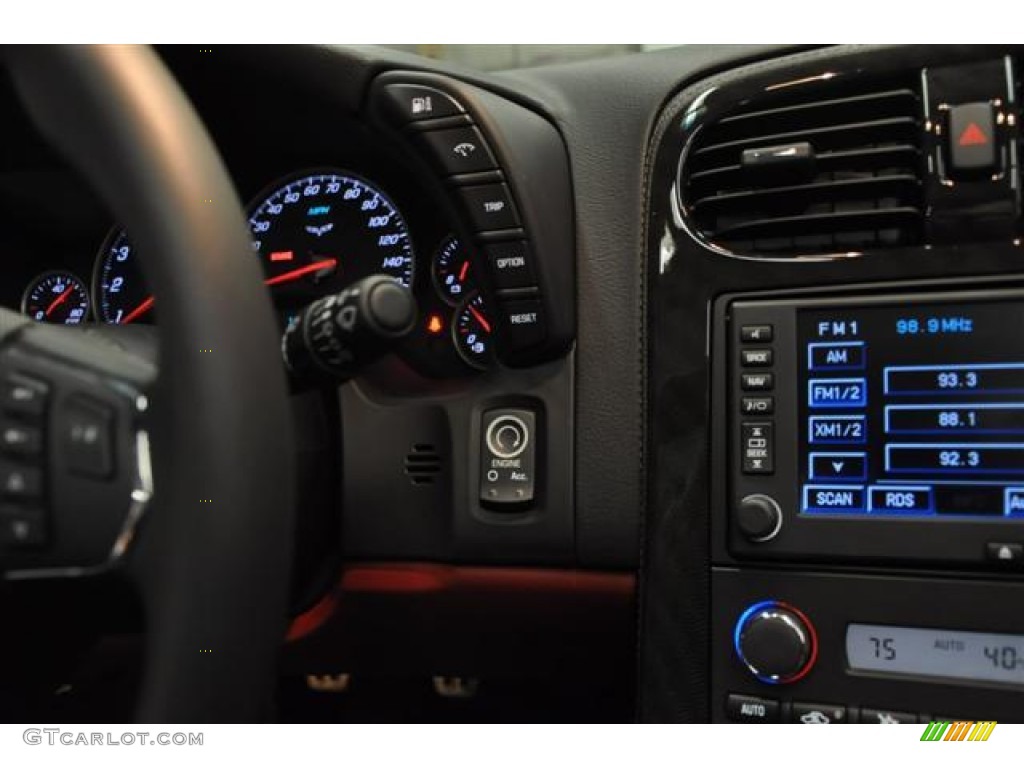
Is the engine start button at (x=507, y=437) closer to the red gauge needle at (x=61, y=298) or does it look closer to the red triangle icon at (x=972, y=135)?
the red triangle icon at (x=972, y=135)

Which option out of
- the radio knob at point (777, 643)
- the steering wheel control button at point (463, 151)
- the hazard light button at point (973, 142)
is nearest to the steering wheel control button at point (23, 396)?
the steering wheel control button at point (463, 151)

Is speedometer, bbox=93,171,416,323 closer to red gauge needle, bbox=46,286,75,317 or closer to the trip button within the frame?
red gauge needle, bbox=46,286,75,317

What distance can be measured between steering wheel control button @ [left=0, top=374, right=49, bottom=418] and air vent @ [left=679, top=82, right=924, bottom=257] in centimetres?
55

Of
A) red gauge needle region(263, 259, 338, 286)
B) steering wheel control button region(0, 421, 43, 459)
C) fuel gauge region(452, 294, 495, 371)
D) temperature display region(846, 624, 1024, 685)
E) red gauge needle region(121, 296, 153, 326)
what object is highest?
red gauge needle region(263, 259, 338, 286)

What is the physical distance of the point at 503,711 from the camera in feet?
3.92

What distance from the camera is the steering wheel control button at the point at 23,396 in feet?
1.71

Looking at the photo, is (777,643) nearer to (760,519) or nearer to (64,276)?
(760,519)

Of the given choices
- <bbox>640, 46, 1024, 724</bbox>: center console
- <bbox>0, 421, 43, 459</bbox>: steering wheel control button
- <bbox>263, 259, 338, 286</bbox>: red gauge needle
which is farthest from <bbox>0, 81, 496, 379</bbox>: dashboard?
<bbox>0, 421, 43, 459</bbox>: steering wheel control button

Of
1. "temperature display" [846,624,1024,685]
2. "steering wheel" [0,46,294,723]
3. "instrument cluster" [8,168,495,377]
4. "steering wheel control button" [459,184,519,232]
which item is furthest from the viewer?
"instrument cluster" [8,168,495,377]

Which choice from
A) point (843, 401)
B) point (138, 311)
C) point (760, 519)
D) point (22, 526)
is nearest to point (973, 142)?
point (843, 401)

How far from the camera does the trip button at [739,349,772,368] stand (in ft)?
2.61

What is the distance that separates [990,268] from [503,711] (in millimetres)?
781

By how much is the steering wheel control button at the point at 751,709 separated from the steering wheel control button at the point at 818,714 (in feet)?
0.05
